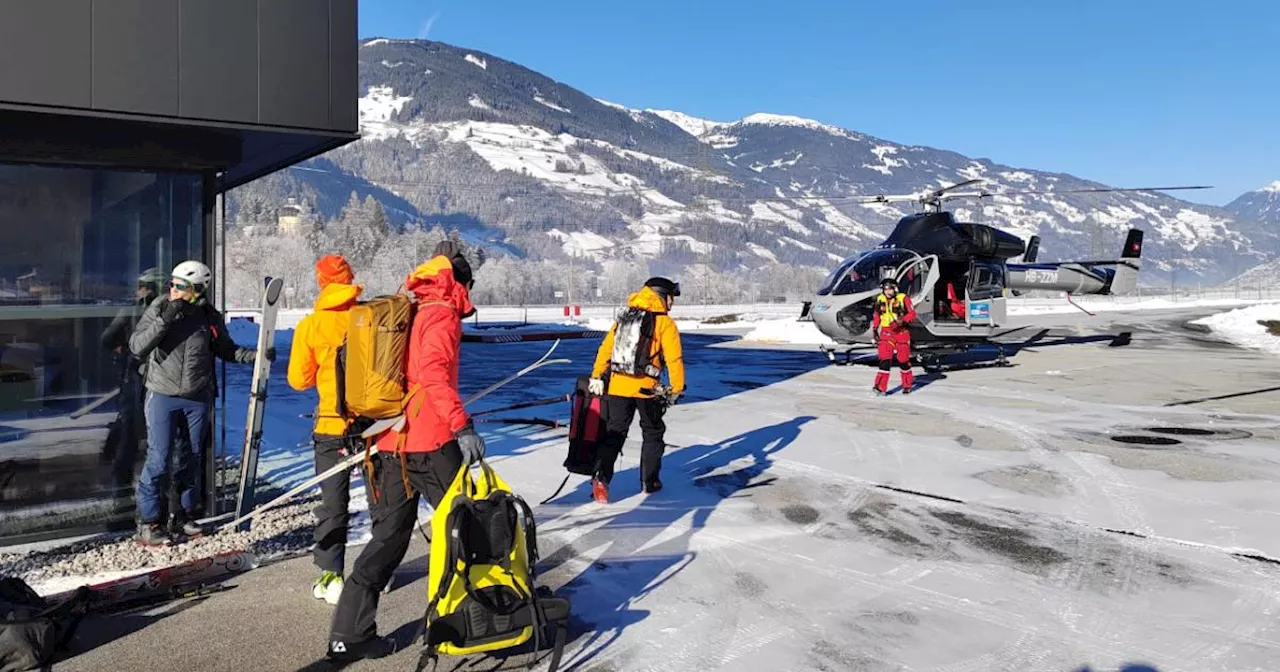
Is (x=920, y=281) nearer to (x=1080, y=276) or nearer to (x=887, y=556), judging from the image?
(x=1080, y=276)

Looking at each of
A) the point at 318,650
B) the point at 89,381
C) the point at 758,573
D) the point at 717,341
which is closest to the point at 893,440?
the point at 758,573

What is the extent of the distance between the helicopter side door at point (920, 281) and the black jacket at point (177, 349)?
13.8 meters

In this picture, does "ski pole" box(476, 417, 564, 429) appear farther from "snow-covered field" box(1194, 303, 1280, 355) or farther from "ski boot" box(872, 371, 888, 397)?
"snow-covered field" box(1194, 303, 1280, 355)

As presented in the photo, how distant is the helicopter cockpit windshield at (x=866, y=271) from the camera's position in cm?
1658

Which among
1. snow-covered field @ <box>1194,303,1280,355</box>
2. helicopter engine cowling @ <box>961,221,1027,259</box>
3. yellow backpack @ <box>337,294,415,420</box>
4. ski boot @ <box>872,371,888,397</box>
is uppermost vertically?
helicopter engine cowling @ <box>961,221,1027,259</box>

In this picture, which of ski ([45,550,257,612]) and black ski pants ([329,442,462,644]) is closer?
black ski pants ([329,442,462,644])

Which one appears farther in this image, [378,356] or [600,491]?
[600,491]

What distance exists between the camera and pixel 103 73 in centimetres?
511

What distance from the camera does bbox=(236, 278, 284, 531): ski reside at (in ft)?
18.7

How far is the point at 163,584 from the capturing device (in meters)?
4.61

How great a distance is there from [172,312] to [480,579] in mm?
3216

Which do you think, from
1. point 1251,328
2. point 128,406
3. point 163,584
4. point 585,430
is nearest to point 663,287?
point 585,430

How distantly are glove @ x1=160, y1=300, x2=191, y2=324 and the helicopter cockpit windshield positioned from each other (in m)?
13.0

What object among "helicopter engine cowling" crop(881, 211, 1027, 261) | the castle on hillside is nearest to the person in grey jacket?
"helicopter engine cowling" crop(881, 211, 1027, 261)
